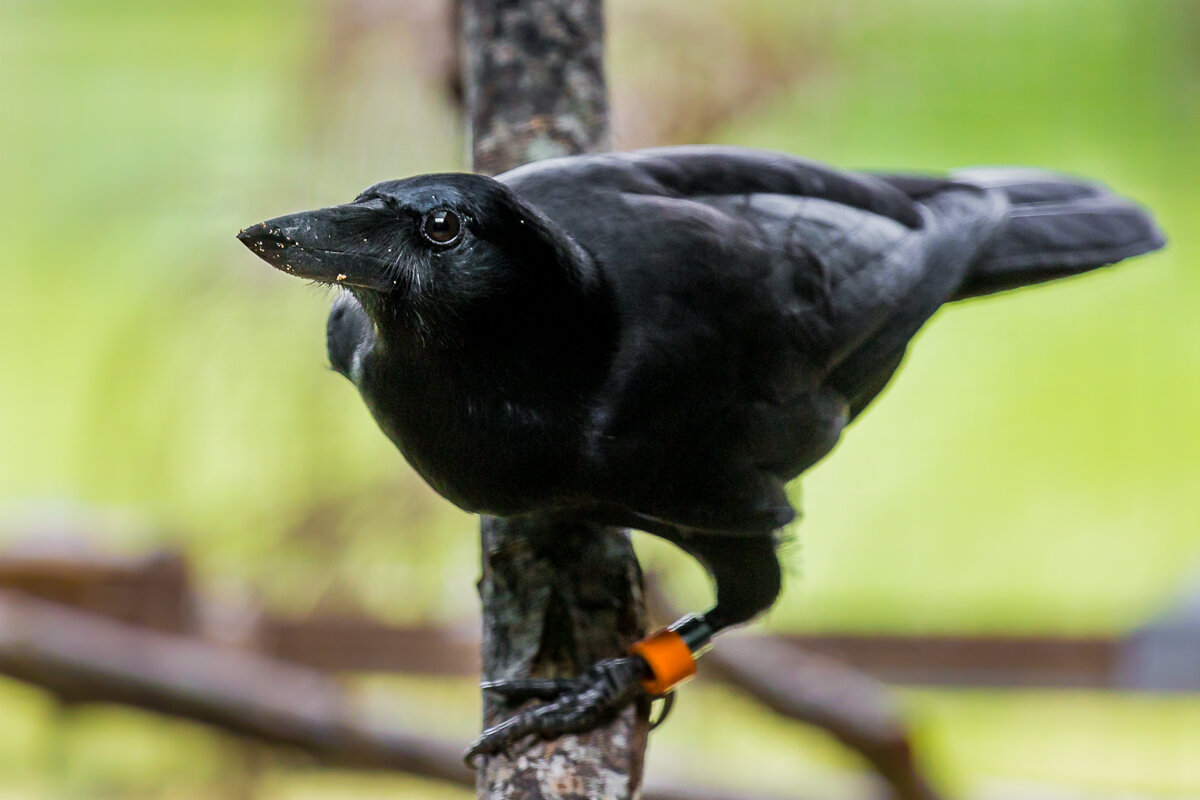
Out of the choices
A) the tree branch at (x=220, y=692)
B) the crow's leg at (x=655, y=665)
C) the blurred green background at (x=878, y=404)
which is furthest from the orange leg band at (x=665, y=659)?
the blurred green background at (x=878, y=404)

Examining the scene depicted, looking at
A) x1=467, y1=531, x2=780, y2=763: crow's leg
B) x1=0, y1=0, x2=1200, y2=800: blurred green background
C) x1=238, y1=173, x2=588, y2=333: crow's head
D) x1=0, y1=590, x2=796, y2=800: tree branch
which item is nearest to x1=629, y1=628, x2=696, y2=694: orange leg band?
x1=467, y1=531, x2=780, y2=763: crow's leg

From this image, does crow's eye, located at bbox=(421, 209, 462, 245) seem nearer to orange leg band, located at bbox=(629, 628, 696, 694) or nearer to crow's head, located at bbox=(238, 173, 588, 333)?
crow's head, located at bbox=(238, 173, 588, 333)

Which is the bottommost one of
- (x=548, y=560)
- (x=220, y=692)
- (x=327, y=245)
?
(x=220, y=692)

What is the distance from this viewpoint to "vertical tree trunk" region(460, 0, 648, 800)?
1326 millimetres

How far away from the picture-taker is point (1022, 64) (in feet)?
12.6

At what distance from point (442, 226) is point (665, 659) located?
0.68 metres

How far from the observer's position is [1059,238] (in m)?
1.60

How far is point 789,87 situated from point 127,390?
183cm

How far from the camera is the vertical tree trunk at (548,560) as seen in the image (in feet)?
4.35

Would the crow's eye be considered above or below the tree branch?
above

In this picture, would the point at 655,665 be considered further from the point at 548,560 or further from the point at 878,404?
the point at 878,404

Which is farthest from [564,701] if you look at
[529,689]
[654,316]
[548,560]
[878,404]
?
[878,404]

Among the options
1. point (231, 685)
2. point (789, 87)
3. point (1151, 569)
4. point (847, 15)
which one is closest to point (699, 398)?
point (231, 685)

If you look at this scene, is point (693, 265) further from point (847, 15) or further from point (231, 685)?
point (847, 15)
